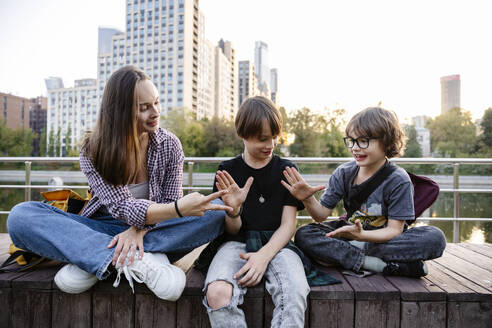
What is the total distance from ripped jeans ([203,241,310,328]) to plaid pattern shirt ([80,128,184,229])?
1.24 feet

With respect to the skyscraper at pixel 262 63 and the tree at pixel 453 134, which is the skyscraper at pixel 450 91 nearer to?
the skyscraper at pixel 262 63

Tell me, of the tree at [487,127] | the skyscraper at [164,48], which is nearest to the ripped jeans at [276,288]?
the tree at [487,127]

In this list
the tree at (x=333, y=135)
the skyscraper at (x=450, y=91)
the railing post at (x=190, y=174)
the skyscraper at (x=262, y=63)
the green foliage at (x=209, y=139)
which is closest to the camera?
the railing post at (x=190, y=174)

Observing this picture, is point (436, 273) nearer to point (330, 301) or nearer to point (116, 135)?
point (330, 301)

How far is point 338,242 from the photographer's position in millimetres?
1493

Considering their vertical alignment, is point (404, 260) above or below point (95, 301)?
above

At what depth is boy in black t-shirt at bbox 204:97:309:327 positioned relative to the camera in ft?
3.77

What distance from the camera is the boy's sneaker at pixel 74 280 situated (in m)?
1.25

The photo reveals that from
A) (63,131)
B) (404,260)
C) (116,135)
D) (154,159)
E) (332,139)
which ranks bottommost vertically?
(404,260)

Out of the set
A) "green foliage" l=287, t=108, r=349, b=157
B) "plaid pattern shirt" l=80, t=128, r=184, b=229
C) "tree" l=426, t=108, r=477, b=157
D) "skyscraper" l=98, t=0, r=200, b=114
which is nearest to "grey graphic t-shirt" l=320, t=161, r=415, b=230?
"plaid pattern shirt" l=80, t=128, r=184, b=229

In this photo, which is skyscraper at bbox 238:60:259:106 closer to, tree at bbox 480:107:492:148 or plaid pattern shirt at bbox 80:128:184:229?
tree at bbox 480:107:492:148

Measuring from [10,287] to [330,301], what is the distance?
1.35m

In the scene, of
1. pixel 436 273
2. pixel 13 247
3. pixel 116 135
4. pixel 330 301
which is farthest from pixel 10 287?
pixel 436 273

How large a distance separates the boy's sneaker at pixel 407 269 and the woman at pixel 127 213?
80 centimetres
